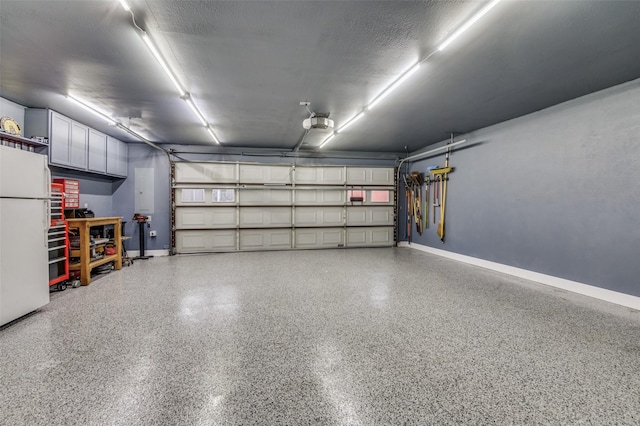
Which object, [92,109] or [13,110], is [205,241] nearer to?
[92,109]

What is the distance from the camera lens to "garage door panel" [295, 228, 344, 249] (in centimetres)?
745

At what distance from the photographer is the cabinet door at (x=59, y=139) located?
13.6 feet

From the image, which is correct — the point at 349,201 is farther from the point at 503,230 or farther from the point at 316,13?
the point at 316,13

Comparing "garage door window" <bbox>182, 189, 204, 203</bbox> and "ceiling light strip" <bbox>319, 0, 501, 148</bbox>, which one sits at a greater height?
"ceiling light strip" <bbox>319, 0, 501, 148</bbox>

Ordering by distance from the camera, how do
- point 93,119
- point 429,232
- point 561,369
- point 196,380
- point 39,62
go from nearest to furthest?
point 196,380 → point 561,369 → point 39,62 → point 93,119 → point 429,232

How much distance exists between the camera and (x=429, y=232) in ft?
22.9

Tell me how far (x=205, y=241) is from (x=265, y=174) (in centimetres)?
246

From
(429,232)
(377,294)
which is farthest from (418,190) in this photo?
(377,294)

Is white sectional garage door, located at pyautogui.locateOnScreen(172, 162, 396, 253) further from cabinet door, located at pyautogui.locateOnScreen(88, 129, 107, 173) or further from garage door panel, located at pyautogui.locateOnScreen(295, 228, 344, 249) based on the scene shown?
cabinet door, located at pyautogui.locateOnScreen(88, 129, 107, 173)

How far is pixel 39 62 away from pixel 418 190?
7633 millimetres

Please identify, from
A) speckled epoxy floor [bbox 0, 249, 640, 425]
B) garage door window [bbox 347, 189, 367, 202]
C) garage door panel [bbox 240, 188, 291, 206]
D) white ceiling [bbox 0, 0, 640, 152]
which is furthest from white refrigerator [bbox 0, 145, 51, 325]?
garage door window [bbox 347, 189, 367, 202]

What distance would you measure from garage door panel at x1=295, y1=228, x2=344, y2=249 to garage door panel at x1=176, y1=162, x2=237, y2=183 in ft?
8.21

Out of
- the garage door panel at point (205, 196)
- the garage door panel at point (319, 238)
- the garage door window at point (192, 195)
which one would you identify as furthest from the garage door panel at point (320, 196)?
the garage door window at point (192, 195)

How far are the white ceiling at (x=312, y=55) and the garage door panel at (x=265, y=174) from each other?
259 centimetres
